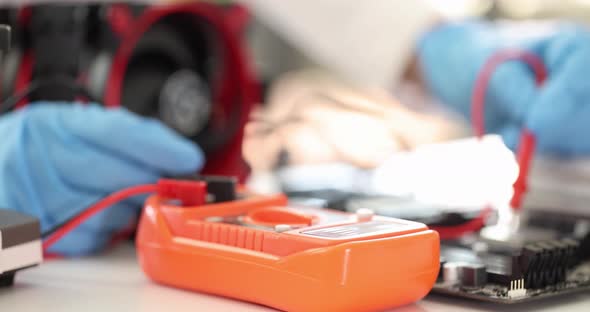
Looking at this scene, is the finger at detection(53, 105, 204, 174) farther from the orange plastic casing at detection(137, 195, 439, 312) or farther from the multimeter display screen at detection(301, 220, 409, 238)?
the multimeter display screen at detection(301, 220, 409, 238)

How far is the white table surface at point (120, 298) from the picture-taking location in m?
0.48

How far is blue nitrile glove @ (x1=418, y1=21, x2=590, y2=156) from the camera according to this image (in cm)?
74

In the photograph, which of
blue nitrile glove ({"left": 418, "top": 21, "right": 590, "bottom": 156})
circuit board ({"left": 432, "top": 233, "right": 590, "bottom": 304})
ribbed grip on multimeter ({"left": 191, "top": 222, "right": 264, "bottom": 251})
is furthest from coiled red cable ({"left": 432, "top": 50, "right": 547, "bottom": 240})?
ribbed grip on multimeter ({"left": 191, "top": 222, "right": 264, "bottom": 251})

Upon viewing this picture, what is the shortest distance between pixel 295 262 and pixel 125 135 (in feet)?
0.76

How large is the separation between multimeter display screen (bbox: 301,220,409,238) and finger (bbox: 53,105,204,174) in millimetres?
211

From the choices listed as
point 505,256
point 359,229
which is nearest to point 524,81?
point 505,256

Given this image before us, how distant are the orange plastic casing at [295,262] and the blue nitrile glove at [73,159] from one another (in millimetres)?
107

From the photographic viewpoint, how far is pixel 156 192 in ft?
1.93

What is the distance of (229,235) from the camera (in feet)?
1.59

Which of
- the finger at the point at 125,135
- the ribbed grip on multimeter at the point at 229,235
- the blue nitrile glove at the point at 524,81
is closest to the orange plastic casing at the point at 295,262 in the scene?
the ribbed grip on multimeter at the point at 229,235

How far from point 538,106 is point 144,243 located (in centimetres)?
41

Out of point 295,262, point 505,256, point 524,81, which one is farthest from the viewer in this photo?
point 524,81

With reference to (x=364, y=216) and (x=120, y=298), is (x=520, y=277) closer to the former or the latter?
(x=364, y=216)

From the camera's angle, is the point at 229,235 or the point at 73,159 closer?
the point at 229,235
